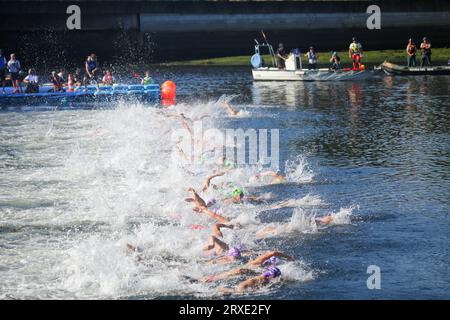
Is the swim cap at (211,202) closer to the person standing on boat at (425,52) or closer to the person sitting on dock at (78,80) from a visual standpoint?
the person sitting on dock at (78,80)

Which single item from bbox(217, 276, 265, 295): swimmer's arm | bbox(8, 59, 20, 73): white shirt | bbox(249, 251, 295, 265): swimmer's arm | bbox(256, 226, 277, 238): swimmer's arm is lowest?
bbox(217, 276, 265, 295): swimmer's arm

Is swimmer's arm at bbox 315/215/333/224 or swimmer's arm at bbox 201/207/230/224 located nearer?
swimmer's arm at bbox 315/215/333/224

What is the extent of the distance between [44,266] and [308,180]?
924cm

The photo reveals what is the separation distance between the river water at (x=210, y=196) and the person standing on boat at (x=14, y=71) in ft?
8.57

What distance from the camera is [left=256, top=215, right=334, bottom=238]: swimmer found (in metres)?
17.9

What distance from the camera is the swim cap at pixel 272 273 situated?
49.0ft

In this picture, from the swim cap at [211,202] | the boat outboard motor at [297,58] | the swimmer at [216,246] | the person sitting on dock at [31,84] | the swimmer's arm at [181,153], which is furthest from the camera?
the boat outboard motor at [297,58]

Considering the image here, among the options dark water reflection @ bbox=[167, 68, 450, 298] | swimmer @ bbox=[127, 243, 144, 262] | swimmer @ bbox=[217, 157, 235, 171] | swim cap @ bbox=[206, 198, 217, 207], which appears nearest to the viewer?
dark water reflection @ bbox=[167, 68, 450, 298]

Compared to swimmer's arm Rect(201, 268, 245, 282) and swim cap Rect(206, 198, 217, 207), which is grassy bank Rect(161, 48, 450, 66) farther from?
swimmer's arm Rect(201, 268, 245, 282)

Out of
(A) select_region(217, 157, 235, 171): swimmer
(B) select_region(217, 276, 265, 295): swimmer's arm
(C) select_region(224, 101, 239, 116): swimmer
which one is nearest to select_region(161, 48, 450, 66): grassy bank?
(C) select_region(224, 101, 239, 116): swimmer

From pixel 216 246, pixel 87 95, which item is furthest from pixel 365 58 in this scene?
pixel 216 246

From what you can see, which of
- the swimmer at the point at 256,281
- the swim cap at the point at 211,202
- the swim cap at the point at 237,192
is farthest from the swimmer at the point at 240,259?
the swim cap at the point at 237,192

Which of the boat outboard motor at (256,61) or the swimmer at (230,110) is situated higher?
the boat outboard motor at (256,61)
